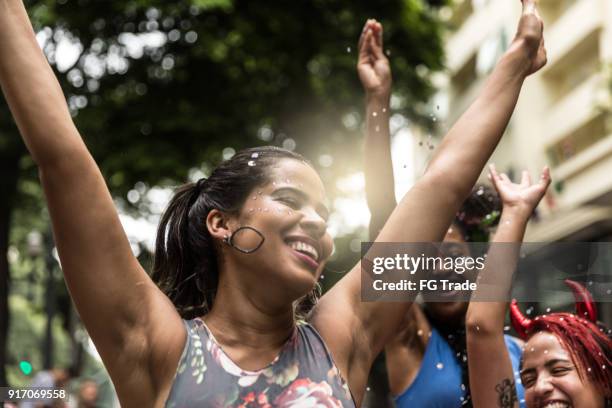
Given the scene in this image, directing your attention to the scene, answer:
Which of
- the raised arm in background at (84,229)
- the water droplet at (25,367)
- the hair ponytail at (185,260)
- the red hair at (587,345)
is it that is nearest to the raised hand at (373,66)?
the hair ponytail at (185,260)

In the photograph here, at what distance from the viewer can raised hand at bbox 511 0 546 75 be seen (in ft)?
6.86

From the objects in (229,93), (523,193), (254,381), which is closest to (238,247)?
(254,381)

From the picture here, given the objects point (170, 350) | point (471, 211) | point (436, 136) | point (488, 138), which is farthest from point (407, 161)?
point (436, 136)

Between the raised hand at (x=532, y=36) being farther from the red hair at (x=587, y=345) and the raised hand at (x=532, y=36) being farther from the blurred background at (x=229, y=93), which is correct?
the blurred background at (x=229, y=93)

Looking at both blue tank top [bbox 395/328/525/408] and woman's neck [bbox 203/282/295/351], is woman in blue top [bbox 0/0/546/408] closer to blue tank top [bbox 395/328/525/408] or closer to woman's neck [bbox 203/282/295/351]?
woman's neck [bbox 203/282/295/351]

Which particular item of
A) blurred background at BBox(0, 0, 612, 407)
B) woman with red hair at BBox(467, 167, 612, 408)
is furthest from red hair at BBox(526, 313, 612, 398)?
blurred background at BBox(0, 0, 612, 407)

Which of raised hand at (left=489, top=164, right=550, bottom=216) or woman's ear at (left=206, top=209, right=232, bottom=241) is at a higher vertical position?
raised hand at (left=489, top=164, right=550, bottom=216)

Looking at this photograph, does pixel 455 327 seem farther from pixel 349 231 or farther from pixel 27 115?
pixel 349 231

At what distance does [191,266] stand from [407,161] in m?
0.85

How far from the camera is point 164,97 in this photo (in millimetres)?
11922

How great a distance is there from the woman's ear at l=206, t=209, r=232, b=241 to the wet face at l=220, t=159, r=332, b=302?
2 cm

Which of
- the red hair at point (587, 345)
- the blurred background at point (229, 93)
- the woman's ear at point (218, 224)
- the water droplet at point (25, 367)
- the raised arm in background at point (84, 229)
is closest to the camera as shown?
the raised arm in background at point (84, 229)

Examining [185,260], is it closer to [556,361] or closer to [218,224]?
[218,224]

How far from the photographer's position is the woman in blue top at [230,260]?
69.2 inches
